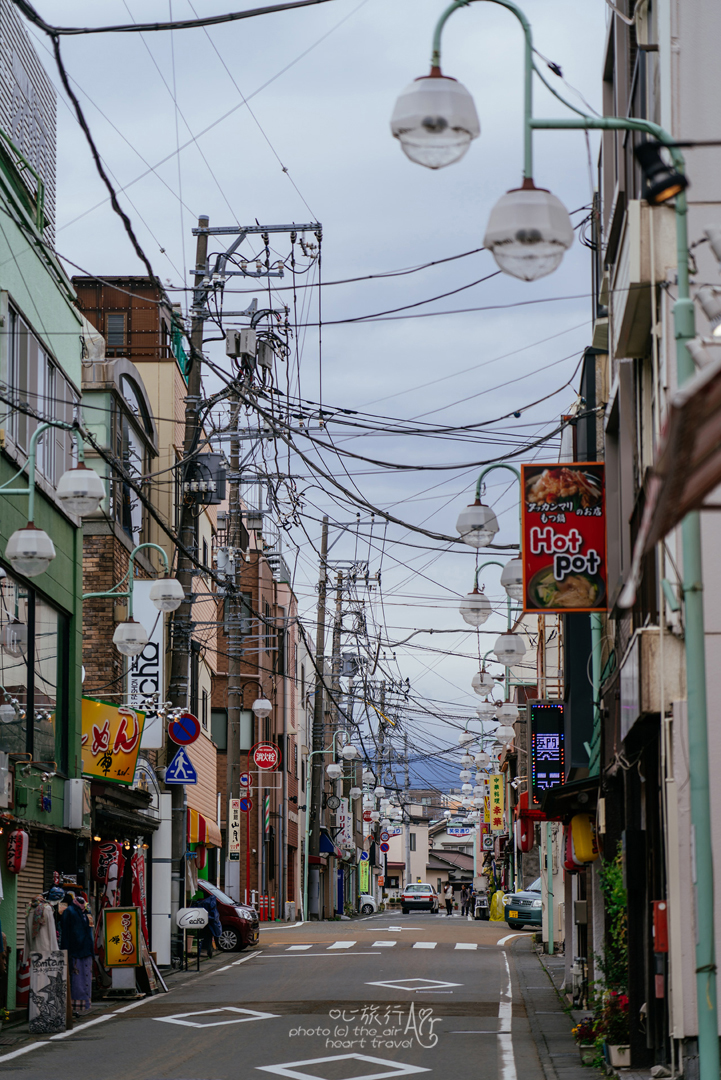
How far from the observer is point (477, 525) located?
17031 mm

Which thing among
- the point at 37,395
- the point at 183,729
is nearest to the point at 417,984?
the point at 183,729

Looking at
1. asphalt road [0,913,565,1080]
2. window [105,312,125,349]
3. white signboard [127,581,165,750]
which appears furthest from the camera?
window [105,312,125,349]

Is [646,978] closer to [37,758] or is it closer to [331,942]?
[37,758]

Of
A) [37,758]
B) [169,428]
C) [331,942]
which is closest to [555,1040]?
[37,758]

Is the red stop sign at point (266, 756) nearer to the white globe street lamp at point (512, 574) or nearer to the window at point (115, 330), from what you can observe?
the window at point (115, 330)

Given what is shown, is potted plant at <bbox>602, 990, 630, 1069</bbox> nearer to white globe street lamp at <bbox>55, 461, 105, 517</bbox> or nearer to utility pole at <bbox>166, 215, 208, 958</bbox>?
white globe street lamp at <bbox>55, 461, 105, 517</bbox>

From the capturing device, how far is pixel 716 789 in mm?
11727

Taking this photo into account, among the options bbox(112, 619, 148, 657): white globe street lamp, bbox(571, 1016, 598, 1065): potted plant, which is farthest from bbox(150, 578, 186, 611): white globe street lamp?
bbox(571, 1016, 598, 1065): potted plant

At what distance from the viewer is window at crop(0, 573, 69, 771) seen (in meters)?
21.0

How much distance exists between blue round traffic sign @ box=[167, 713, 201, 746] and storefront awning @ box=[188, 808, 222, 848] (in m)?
8.27

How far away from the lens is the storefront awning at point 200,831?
35531 mm

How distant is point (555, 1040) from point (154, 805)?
13.5 meters

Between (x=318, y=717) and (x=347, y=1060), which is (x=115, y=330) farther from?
(x=347, y=1060)

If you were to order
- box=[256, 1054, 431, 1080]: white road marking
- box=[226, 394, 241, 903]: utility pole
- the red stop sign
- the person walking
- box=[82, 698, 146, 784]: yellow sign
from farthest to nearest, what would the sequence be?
the red stop sign
box=[226, 394, 241, 903]: utility pole
box=[82, 698, 146, 784]: yellow sign
the person walking
box=[256, 1054, 431, 1080]: white road marking
